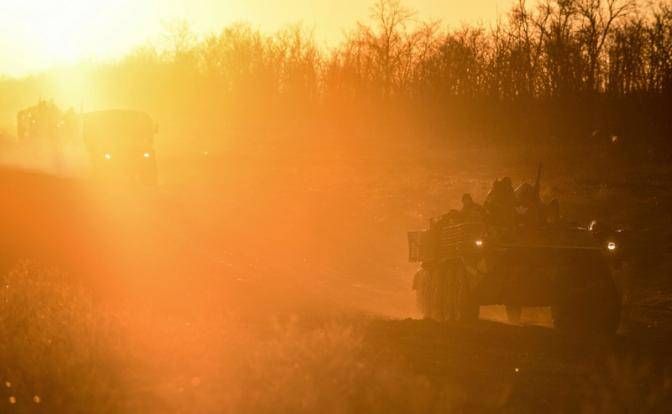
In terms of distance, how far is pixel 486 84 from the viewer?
5544 cm

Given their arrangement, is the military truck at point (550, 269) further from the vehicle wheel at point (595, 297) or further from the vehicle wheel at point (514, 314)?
→ the vehicle wheel at point (514, 314)

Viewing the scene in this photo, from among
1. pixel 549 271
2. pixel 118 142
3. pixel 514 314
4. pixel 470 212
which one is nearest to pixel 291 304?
pixel 514 314

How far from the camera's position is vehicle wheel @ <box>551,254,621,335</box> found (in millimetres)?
13656

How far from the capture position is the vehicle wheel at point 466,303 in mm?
14431

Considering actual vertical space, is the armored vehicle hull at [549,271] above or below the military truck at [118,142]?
below

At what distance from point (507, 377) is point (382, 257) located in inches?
678

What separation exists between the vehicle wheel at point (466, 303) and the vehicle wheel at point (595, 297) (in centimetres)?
114

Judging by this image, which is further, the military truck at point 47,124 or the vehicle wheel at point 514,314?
the military truck at point 47,124

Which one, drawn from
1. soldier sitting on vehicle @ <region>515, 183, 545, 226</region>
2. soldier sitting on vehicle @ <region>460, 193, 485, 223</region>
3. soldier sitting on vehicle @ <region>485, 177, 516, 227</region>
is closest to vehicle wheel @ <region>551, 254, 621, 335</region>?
soldier sitting on vehicle @ <region>515, 183, 545, 226</region>

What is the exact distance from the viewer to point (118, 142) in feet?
117

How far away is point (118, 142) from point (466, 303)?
2310cm

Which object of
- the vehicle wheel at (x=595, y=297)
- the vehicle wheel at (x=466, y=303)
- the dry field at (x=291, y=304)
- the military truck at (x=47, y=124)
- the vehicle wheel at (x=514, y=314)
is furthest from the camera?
the military truck at (x=47, y=124)

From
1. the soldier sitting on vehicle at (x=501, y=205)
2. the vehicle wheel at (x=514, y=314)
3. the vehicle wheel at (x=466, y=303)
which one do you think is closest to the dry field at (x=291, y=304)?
the vehicle wheel at (x=466, y=303)

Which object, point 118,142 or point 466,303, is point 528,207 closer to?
point 466,303
